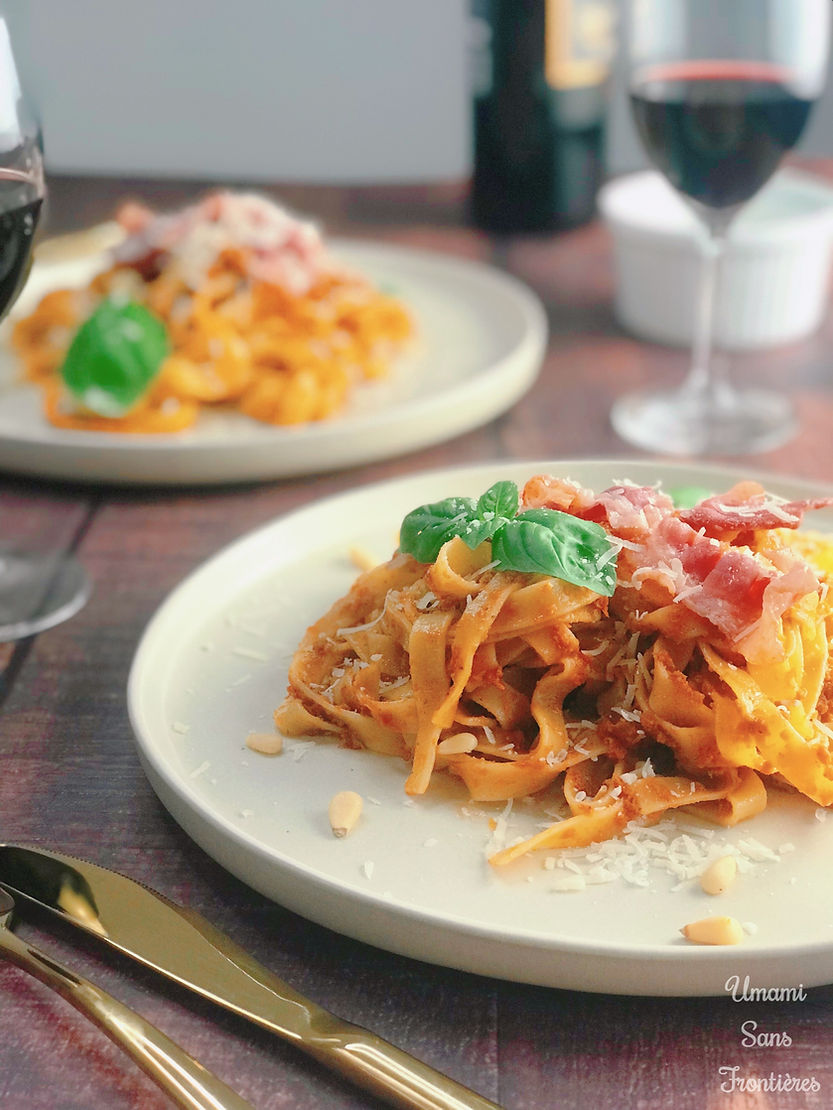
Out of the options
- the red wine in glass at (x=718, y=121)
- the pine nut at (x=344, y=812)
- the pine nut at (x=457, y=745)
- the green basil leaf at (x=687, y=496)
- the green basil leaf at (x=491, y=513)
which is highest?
the red wine in glass at (x=718, y=121)

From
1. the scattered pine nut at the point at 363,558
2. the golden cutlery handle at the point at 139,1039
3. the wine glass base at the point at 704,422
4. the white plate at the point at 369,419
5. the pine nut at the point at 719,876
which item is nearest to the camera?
the golden cutlery handle at the point at 139,1039

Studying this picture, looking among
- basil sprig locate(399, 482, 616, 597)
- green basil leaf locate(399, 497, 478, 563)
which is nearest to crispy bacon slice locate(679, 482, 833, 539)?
basil sprig locate(399, 482, 616, 597)

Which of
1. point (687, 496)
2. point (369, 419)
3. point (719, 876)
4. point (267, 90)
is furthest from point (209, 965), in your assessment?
point (267, 90)

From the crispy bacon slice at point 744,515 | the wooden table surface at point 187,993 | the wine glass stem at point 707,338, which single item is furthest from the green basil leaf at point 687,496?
the wine glass stem at point 707,338

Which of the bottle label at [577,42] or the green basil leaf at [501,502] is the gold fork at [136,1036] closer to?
the green basil leaf at [501,502]

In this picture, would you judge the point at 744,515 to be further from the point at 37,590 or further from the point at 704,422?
the point at 704,422

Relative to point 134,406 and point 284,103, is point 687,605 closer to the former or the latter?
point 134,406

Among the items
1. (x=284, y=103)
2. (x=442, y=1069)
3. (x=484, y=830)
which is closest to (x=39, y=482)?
(x=484, y=830)
